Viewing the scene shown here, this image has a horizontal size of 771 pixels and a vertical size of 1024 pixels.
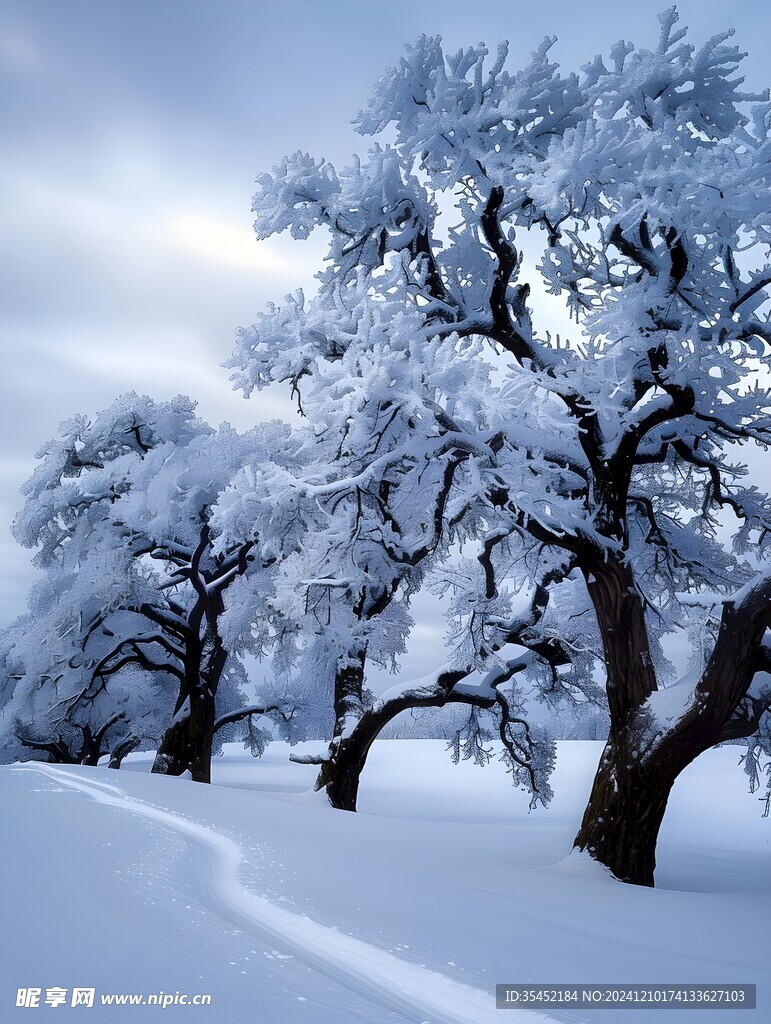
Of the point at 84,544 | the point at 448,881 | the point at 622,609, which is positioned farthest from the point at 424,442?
the point at 84,544

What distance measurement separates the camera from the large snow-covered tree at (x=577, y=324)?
24.8 ft

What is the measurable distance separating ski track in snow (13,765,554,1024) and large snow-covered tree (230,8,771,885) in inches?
193

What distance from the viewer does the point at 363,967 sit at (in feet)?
9.15

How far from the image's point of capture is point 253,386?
10.7 m

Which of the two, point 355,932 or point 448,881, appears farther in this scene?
point 448,881

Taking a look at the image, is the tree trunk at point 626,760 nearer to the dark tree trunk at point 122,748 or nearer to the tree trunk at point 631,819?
the tree trunk at point 631,819

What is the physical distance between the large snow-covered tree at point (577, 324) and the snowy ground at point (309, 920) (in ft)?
7.62

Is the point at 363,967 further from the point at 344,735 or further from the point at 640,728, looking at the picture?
the point at 344,735

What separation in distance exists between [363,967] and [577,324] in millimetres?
7782

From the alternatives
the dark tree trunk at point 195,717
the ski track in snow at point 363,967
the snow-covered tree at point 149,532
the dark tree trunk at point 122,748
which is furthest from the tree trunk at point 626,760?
the dark tree trunk at point 122,748

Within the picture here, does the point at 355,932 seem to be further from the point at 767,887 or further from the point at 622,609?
the point at 767,887

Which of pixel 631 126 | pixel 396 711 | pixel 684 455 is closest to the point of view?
pixel 631 126

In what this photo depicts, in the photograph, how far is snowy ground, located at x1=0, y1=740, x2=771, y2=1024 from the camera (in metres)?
2.47

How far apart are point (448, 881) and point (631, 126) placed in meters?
7.11
